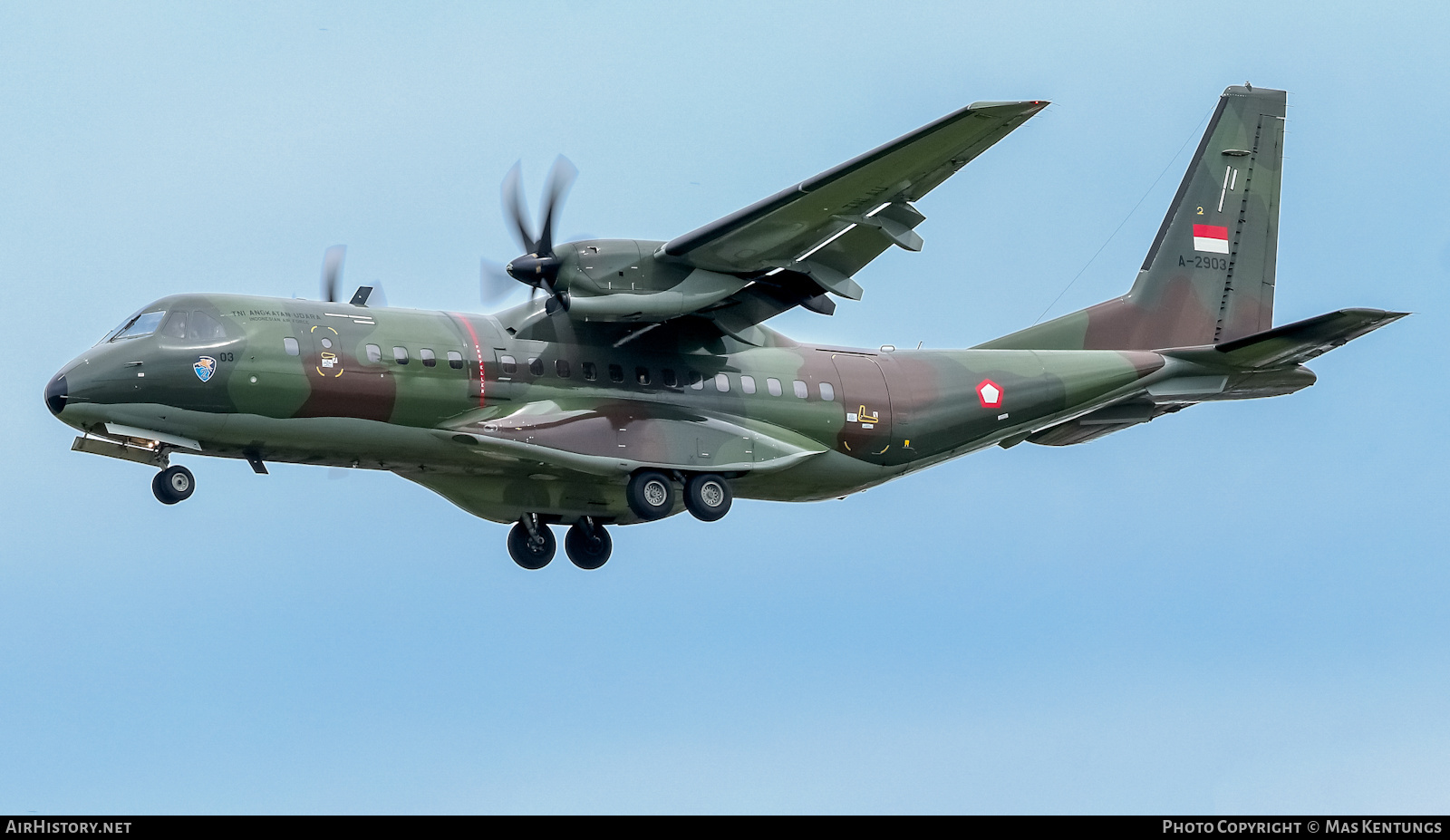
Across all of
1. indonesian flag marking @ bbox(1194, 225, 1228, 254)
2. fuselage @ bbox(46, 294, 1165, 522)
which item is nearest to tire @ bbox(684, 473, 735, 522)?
fuselage @ bbox(46, 294, 1165, 522)

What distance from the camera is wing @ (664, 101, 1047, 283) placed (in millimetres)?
18766

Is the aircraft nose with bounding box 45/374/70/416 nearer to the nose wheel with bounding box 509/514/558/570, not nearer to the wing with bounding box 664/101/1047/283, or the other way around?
the nose wheel with bounding box 509/514/558/570

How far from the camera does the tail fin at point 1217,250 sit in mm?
24500

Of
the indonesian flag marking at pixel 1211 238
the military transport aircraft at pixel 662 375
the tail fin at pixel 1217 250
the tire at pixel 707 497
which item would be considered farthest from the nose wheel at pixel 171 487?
the indonesian flag marking at pixel 1211 238

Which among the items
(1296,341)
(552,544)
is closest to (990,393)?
(1296,341)

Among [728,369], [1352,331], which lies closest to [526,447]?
[728,369]

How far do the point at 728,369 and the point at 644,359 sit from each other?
105cm

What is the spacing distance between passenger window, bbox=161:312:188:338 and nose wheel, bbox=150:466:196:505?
1369mm

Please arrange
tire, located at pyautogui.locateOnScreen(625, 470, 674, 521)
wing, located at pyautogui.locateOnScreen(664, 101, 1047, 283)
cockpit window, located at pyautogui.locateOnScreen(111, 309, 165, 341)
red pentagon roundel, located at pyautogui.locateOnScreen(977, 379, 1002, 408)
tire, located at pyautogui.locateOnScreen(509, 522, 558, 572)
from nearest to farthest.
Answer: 1. wing, located at pyautogui.locateOnScreen(664, 101, 1047, 283)
2. cockpit window, located at pyautogui.locateOnScreen(111, 309, 165, 341)
3. tire, located at pyautogui.locateOnScreen(625, 470, 674, 521)
4. tire, located at pyautogui.locateOnScreen(509, 522, 558, 572)
5. red pentagon roundel, located at pyautogui.locateOnScreen(977, 379, 1002, 408)

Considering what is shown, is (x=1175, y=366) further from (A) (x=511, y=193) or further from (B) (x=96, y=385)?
(B) (x=96, y=385)

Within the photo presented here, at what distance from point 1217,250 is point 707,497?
8.38 m

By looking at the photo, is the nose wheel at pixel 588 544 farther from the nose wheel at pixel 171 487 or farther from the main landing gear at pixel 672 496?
the nose wheel at pixel 171 487

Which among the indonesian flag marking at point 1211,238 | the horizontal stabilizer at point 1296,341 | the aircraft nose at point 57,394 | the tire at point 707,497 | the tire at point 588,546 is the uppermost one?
the indonesian flag marking at point 1211,238
